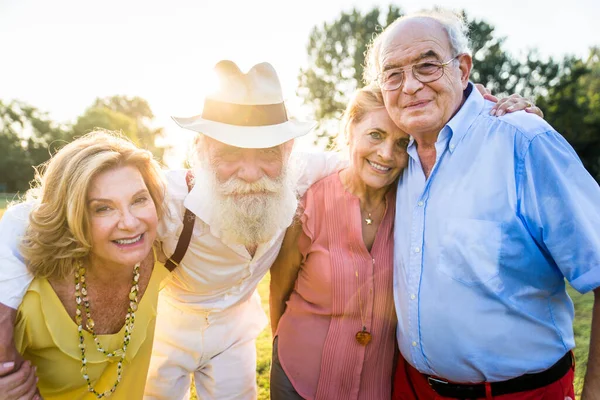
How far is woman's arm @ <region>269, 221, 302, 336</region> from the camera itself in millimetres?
2943

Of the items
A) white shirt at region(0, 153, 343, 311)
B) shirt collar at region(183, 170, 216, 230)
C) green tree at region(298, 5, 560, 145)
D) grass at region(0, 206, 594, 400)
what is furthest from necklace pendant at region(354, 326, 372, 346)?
green tree at region(298, 5, 560, 145)

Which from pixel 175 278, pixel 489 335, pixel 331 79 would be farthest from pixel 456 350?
pixel 331 79

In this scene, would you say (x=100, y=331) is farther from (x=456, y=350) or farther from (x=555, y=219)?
(x=555, y=219)

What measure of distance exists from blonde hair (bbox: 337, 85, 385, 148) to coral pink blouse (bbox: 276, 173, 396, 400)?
1.93 ft

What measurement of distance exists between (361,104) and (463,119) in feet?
2.62

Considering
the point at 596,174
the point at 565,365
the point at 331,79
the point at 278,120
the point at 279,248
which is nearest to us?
the point at 565,365

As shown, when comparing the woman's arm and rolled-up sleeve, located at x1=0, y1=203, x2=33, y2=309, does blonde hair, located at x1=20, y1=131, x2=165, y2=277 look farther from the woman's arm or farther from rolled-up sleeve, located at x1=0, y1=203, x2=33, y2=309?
the woman's arm

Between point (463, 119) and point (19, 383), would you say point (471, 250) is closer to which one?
point (463, 119)

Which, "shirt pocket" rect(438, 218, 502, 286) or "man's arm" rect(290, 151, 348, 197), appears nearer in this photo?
"shirt pocket" rect(438, 218, 502, 286)

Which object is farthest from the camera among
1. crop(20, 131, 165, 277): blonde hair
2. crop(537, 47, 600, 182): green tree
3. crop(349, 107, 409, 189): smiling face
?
crop(537, 47, 600, 182): green tree

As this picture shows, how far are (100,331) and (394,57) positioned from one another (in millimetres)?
2386

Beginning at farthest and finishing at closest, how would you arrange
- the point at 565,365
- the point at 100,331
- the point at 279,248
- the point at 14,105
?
the point at 14,105 < the point at 279,248 < the point at 100,331 < the point at 565,365

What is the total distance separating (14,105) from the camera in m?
41.0

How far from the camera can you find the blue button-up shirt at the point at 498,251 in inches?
74.6
